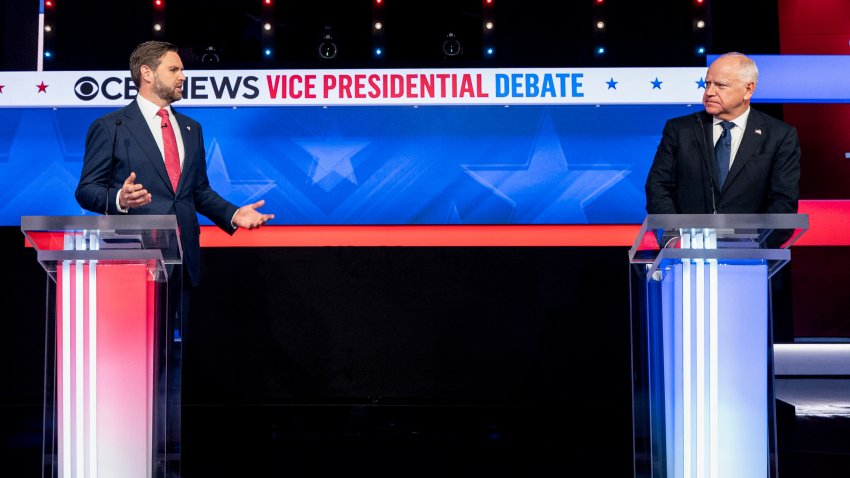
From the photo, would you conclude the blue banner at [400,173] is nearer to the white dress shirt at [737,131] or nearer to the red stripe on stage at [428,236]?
the red stripe on stage at [428,236]

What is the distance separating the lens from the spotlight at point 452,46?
16.0ft

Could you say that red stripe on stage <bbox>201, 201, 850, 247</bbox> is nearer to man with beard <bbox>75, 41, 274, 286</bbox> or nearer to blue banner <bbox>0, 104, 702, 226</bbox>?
blue banner <bbox>0, 104, 702, 226</bbox>

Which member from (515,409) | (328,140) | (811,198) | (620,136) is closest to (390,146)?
(328,140)

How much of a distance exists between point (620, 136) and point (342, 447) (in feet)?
7.54

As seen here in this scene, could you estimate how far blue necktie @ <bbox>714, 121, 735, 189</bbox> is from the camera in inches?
114

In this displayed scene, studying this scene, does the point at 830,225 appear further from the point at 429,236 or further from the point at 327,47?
the point at 327,47

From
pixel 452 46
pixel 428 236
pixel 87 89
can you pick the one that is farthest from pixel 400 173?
pixel 87 89

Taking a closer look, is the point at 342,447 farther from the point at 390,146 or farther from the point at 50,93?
the point at 50,93

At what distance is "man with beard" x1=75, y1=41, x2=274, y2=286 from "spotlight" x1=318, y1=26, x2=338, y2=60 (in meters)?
1.86

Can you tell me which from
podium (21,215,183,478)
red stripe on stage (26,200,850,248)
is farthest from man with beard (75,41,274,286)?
red stripe on stage (26,200,850,248)

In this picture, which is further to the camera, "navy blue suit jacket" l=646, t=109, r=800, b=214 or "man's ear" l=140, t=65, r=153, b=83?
"man's ear" l=140, t=65, r=153, b=83

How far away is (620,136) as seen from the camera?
487cm

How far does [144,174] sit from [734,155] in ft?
6.26

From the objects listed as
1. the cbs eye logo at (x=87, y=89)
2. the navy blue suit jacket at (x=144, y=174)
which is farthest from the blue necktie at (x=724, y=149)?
the cbs eye logo at (x=87, y=89)
